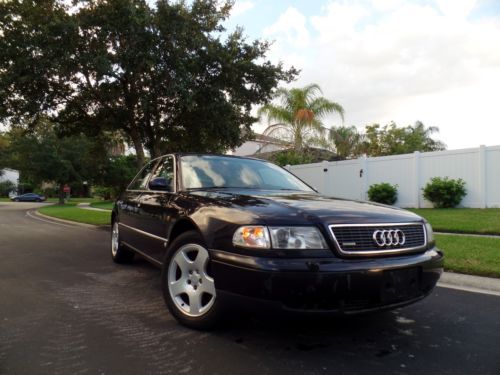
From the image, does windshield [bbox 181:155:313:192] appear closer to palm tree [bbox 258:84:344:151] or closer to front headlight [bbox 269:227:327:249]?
front headlight [bbox 269:227:327:249]

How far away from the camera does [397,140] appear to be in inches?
1335

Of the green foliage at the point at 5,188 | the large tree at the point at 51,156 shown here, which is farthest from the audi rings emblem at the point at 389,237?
the green foliage at the point at 5,188

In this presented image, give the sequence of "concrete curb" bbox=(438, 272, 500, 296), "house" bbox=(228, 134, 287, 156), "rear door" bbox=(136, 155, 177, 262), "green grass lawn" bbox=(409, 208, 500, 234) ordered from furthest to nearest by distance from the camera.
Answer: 1. "house" bbox=(228, 134, 287, 156)
2. "green grass lawn" bbox=(409, 208, 500, 234)
3. "concrete curb" bbox=(438, 272, 500, 296)
4. "rear door" bbox=(136, 155, 177, 262)

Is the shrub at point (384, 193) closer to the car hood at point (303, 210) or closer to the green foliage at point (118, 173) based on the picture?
the car hood at point (303, 210)

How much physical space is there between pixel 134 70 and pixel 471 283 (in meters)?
8.68

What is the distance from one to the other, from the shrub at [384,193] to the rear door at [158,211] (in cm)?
1182

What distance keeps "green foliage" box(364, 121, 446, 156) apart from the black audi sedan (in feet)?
102

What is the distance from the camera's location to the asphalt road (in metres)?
2.86

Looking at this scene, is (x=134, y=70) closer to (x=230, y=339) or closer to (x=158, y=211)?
(x=158, y=211)

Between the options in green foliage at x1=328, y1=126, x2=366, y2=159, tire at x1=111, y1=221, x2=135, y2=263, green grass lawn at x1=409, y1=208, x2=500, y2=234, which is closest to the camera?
tire at x1=111, y1=221, x2=135, y2=263

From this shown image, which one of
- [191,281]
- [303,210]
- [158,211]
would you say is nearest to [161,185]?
[158,211]

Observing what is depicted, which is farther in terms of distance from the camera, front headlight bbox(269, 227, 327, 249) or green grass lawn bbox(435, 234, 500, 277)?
green grass lawn bbox(435, 234, 500, 277)

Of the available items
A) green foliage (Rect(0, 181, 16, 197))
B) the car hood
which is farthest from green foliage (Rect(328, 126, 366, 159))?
green foliage (Rect(0, 181, 16, 197))

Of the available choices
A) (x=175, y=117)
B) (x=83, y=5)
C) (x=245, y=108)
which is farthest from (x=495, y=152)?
(x=83, y=5)
